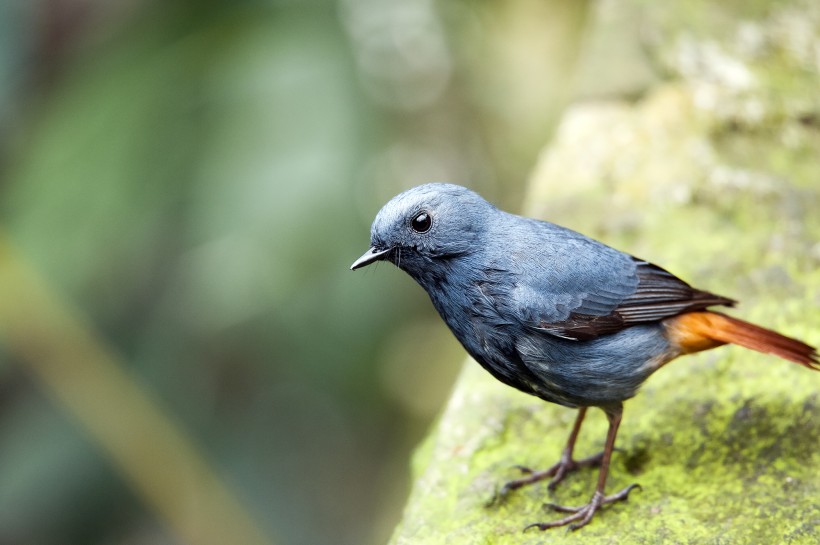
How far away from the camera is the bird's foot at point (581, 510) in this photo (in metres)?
2.87

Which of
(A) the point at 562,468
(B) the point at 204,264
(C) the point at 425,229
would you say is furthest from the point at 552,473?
(B) the point at 204,264

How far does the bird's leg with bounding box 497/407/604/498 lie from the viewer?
3109 mm

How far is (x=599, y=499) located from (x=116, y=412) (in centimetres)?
272

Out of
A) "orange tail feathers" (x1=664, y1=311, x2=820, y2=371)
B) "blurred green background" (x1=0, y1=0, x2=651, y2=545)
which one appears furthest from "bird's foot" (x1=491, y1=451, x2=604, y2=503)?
"blurred green background" (x1=0, y1=0, x2=651, y2=545)

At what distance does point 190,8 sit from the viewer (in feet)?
17.0

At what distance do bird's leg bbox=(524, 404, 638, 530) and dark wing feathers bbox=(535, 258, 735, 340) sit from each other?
0.28 meters

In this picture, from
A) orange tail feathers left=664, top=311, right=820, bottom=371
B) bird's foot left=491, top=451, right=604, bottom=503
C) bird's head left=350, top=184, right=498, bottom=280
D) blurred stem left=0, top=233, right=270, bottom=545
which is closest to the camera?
orange tail feathers left=664, top=311, right=820, bottom=371

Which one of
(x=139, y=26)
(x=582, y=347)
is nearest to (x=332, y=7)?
(x=139, y=26)

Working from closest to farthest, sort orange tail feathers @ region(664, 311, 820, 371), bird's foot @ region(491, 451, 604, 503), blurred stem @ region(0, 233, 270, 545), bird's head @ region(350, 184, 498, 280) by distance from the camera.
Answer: orange tail feathers @ region(664, 311, 820, 371) < bird's head @ region(350, 184, 498, 280) < bird's foot @ region(491, 451, 604, 503) < blurred stem @ region(0, 233, 270, 545)

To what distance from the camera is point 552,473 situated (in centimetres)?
316

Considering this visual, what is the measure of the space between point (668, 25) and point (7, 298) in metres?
3.84

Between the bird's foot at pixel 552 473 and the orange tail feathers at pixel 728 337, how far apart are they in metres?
0.50

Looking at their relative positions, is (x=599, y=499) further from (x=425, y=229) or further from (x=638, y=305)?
(x=425, y=229)

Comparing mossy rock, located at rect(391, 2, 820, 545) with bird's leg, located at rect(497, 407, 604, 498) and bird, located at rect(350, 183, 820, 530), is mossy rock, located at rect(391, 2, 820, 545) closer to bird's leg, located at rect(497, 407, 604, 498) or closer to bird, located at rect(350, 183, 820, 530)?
bird's leg, located at rect(497, 407, 604, 498)
